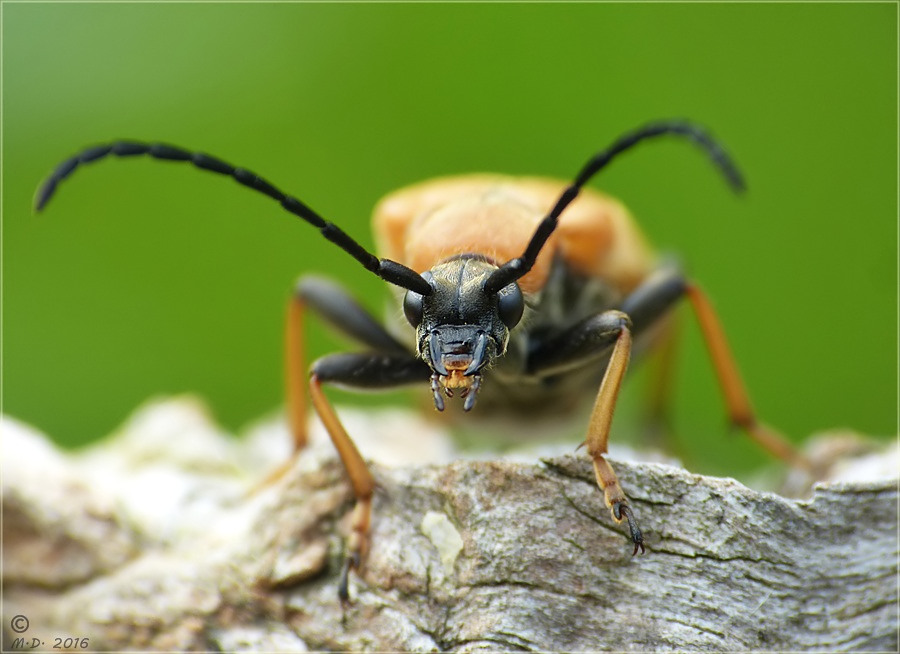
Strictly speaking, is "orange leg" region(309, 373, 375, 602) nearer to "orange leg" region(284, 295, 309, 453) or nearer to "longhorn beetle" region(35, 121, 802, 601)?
"longhorn beetle" region(35, 121, 802, 601)

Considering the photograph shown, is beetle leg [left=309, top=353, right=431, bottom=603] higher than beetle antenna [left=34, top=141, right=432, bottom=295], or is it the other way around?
beetle antenna [left=34, top=141, right=432, bottom=295]

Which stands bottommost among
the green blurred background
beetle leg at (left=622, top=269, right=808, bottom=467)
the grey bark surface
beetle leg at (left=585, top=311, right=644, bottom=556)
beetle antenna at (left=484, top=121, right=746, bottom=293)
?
the grey bark surface

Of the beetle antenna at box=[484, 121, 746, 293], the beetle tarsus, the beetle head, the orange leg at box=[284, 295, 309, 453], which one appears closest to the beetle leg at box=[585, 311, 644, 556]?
the beetle tarsus

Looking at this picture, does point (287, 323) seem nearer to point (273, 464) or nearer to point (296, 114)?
point (273, 464)

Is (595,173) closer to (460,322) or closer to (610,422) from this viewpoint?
(460,322)

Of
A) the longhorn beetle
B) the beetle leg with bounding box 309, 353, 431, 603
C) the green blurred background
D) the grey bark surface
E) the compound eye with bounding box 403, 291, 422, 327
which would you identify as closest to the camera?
the grey bark surface

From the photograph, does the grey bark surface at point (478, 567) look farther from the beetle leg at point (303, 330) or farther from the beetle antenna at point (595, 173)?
the beetle leg at point (303, 330)
